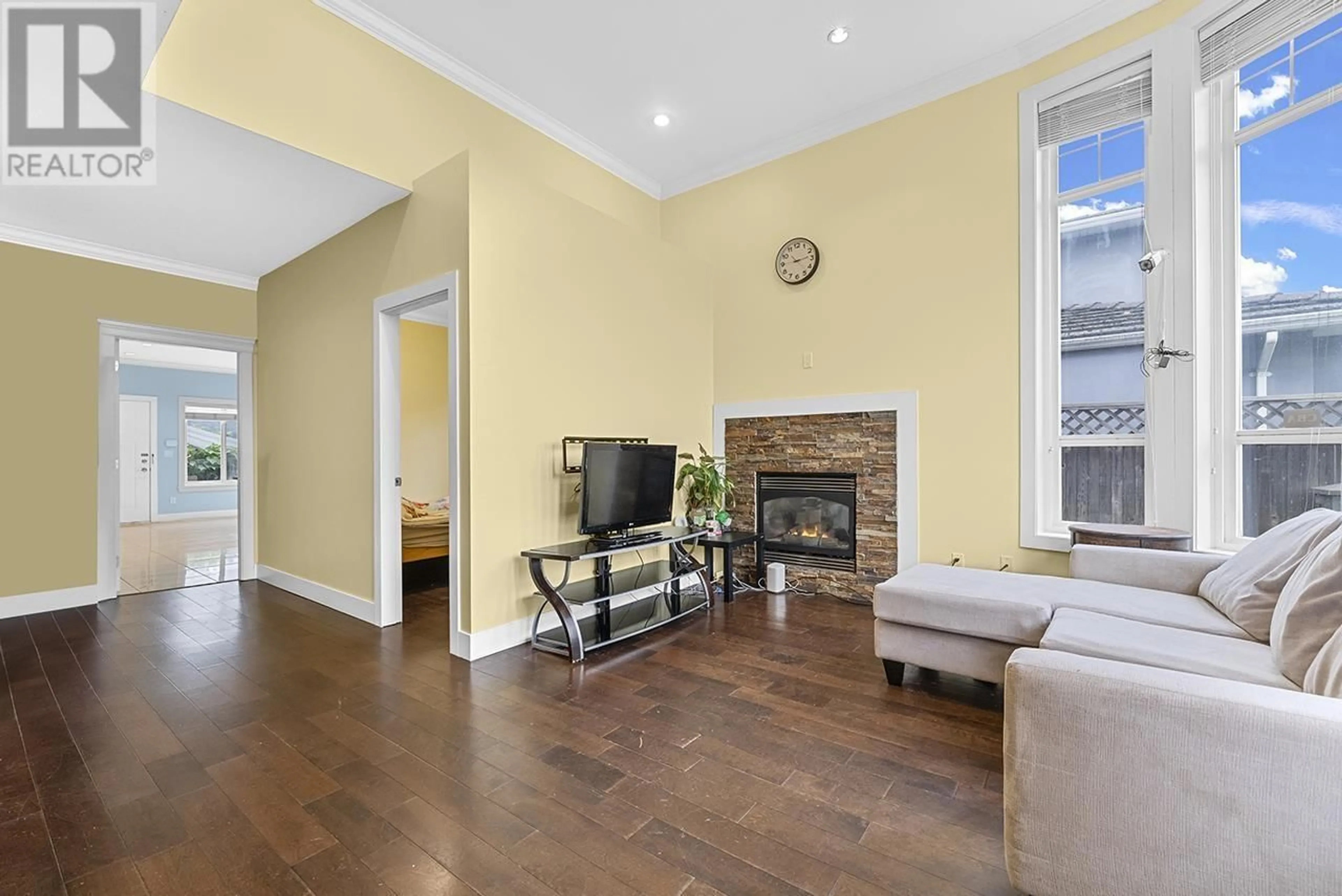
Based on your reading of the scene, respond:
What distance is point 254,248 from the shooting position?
4.38 meters

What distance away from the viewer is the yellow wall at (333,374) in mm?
3447

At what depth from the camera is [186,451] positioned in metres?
9.73

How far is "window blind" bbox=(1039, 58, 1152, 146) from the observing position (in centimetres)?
322

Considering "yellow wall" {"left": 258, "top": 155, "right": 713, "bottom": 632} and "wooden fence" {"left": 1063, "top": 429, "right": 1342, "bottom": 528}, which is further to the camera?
"yellow wall" {"left": 258, "top": 155, "right": 713, "bottom": 632}

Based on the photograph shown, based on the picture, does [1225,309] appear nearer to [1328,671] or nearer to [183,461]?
[1328,671]

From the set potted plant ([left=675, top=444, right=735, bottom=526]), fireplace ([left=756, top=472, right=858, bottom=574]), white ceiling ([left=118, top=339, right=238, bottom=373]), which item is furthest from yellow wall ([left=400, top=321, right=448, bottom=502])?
white ceiling ([left=118, top=339, right=238, bottom=373])

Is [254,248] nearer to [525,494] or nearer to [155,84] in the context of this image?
[155,84]

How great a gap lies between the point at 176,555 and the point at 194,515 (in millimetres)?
4497

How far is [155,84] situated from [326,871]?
3.28m

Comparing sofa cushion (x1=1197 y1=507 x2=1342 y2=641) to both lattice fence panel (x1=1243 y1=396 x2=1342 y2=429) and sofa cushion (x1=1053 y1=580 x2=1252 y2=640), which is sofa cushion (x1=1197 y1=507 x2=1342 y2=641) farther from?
lattice fence panel (x1=1243 y1=396 x2=1342 y2=429)

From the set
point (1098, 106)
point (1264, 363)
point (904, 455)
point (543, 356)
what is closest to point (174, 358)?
point (543, 356)

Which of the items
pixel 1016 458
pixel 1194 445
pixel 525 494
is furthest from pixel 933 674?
pixel 525 494

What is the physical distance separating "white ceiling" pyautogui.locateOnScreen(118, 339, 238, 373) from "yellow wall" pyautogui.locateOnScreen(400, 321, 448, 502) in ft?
13.4

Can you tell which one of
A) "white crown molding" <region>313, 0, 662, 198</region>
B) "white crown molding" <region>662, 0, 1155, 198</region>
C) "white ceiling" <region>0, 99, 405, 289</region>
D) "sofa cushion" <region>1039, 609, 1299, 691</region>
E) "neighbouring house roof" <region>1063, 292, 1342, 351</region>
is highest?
"white crown molding" <region>313, 0, 662, 198</region>
